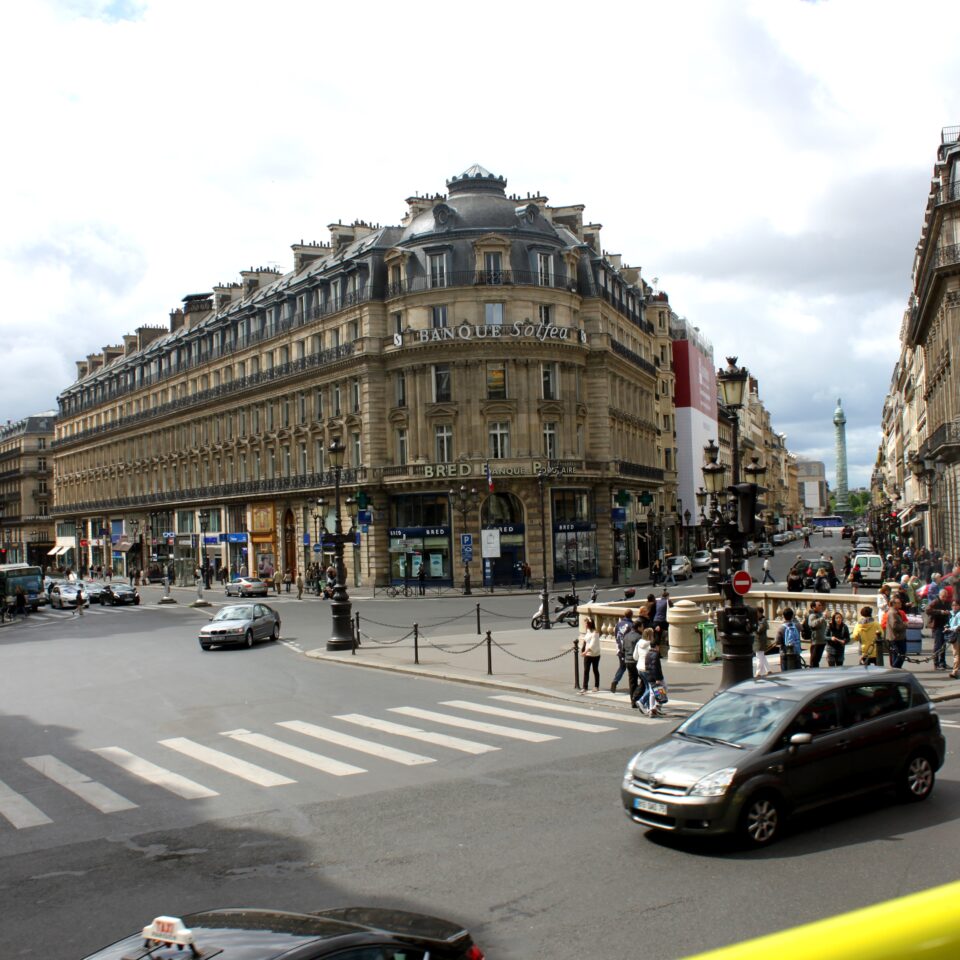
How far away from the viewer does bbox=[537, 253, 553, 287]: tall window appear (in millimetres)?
56062

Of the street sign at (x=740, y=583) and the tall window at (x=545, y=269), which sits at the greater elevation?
the tall window at (x=545, y=269)

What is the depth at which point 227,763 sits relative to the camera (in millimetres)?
14727

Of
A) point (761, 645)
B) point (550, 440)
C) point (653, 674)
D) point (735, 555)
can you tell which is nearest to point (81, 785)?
point (653, 674)

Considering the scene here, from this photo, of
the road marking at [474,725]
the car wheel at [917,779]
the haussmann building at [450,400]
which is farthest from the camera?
the haussmann building at [450,400]

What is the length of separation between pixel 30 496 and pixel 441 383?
9070cm

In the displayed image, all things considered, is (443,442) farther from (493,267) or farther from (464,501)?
(493,267)

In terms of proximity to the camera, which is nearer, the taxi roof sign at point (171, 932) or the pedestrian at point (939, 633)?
the taxi roof sign at point (171, 932)

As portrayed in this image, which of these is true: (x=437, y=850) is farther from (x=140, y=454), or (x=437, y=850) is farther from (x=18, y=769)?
(x=140, y=454)

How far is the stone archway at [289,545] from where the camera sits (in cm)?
6769

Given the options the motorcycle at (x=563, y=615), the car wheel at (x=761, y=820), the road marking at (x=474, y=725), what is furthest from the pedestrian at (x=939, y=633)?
the motorcycle at (x=563, y=615)

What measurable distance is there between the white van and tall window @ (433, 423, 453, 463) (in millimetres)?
21811

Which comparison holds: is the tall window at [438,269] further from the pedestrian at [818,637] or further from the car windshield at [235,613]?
the pedestrian at [818,637]

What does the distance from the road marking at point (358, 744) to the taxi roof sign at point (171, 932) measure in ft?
31.5

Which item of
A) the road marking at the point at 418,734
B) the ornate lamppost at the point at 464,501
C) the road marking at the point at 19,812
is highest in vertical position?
the ornate lamppost at the point at 464,501
